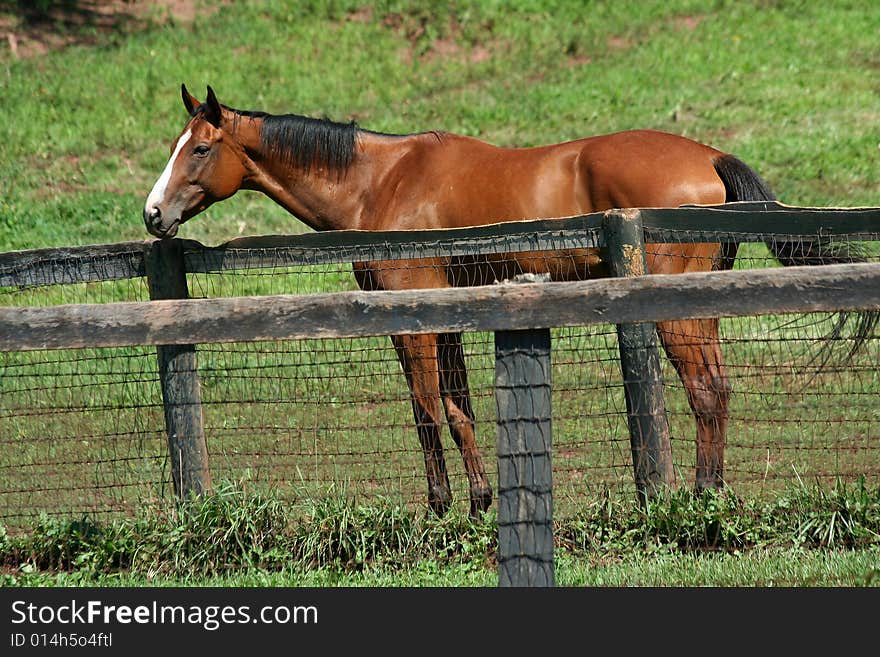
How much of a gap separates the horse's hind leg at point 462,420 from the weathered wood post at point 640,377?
0.86 meters

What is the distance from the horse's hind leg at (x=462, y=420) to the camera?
6129 millimetres

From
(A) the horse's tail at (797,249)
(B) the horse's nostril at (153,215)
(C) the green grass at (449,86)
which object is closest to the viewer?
(A) the horse's tail at (797,249)

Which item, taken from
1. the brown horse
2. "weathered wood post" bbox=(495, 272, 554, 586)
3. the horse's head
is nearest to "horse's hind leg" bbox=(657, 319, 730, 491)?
the brown horse

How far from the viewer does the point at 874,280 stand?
4254 mm

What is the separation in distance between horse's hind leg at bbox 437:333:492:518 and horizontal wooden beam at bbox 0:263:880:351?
1625mm

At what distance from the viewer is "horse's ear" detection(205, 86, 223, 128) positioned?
6789mm

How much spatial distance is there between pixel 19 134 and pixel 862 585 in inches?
635

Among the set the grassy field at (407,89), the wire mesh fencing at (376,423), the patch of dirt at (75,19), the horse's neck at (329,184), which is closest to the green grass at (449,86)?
the grassy field at (407,89)

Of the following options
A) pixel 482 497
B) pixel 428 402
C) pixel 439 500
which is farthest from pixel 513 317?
pixel 428 402

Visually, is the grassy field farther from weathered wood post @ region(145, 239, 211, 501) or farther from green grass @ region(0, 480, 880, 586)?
green grass @ region(0, 480, 880, 586)

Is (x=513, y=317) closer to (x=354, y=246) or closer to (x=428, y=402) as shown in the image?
(x=354, y=246)

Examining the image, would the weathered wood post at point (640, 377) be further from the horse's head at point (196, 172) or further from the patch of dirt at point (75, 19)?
the patch of dirt at point (75, 19)

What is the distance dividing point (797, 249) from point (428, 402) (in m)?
2.18

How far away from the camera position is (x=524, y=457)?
4371 millimetres
